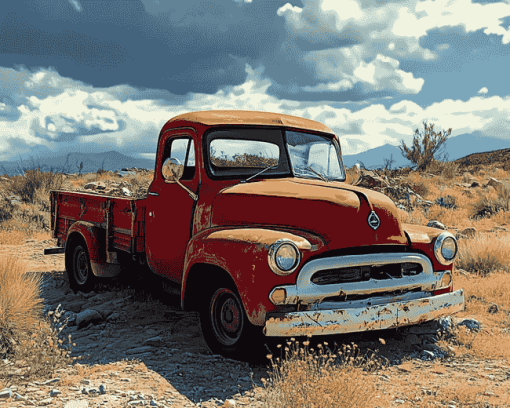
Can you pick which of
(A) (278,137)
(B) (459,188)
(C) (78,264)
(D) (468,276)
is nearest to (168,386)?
(A) (278,137)

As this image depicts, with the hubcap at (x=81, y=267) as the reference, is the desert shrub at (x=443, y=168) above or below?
above

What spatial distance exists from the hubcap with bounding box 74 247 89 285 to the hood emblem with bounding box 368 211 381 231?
422 centimetres

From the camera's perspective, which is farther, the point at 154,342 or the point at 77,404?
the point at 154,342

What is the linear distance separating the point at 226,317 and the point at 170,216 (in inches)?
53.9

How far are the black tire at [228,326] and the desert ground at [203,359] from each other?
13cm

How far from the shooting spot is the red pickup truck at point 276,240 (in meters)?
3.56

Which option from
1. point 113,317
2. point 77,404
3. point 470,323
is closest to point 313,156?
point 470,323

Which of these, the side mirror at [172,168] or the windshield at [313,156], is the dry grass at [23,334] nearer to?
the side mirror at [172,168]

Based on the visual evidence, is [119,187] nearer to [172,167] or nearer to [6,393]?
[172,167]

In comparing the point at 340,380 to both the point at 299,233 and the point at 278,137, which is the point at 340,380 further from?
the point at 278,137

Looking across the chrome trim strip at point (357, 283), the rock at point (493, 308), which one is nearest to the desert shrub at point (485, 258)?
the rock at point (493, 308)

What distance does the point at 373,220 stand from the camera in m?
3.93

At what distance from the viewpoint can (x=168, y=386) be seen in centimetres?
362

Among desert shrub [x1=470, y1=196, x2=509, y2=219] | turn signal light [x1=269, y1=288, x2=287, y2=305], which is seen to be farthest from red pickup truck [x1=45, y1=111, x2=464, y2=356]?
desert shrub [x1=470, y1=196, x2=509, y2=219]
